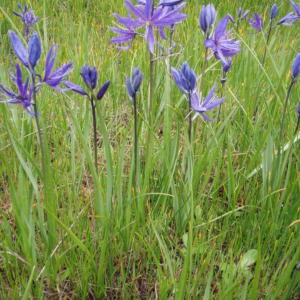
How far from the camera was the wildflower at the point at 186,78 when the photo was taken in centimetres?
106

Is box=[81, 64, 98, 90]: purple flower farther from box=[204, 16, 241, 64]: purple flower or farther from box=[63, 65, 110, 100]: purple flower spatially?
box=[204, 16, 241, 64]: purple flower

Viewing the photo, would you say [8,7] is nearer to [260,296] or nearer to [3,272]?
[3,272]

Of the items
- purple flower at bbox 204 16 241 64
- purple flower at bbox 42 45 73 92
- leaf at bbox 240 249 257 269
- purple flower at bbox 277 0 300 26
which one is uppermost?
purple flower at bbox 277 0 300 26

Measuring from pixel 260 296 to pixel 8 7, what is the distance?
150 inches

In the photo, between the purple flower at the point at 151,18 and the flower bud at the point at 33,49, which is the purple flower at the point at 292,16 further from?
the flower bud at the point at 33,49

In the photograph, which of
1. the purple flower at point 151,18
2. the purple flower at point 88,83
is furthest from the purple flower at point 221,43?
the purple flower at point 88,83

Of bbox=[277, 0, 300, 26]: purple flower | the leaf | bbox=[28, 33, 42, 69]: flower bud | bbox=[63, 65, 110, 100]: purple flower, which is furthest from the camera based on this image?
bbox=[277, 0, 300, 26]: purple flower

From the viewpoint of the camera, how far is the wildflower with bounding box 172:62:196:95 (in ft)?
3.46

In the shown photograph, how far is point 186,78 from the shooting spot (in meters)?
1.07

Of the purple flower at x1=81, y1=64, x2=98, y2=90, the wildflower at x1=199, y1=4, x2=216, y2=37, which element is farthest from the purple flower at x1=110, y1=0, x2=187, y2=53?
the purple flower at x1=81, y1=64, x2=98, y2=90

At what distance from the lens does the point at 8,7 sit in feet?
11.4

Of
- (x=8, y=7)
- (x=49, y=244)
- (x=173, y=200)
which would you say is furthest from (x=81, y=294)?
(x=8, y=7)

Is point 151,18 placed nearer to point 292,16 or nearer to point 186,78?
point 186,78

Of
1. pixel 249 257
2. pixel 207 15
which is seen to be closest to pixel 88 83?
pixel 207 15
